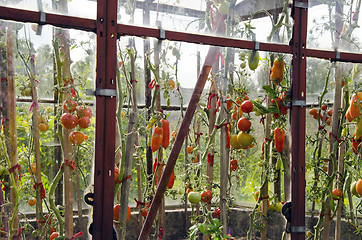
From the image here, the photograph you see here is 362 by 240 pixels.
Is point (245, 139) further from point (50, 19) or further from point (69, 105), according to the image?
point (50, 19)

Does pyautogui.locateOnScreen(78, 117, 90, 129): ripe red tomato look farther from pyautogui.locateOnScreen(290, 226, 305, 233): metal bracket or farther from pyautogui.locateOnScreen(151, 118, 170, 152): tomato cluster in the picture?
pyautogui.locateOnScreen(290, 226, 305, 233): metal bracket

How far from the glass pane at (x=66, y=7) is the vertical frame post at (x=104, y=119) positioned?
48 millimetres

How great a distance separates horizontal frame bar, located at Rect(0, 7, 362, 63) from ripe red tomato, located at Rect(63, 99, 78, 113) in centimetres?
32

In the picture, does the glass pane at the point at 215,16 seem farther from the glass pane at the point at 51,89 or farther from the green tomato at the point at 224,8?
the glass pane at the point at 51,89

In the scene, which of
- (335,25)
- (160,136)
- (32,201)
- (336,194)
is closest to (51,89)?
(160,136)

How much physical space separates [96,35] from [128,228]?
1.91 meters

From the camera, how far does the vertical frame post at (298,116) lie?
1.38 meters

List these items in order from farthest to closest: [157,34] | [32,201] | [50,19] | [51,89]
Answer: [32,201], [51,89], [157,34], [50,19]

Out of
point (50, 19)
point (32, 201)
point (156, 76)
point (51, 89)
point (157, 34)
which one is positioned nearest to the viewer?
point (50, 19)

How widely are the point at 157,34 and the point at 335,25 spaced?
781 millimetres

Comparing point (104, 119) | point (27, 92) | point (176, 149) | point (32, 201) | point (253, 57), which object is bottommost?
point (32, 201)

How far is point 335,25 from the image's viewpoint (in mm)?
1548

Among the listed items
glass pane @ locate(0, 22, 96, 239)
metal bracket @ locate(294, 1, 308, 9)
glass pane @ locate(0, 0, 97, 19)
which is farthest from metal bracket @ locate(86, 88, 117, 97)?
metal bracket @ locate(294, 1, 308, 9)

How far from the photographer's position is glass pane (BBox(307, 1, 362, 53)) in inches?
58.1
